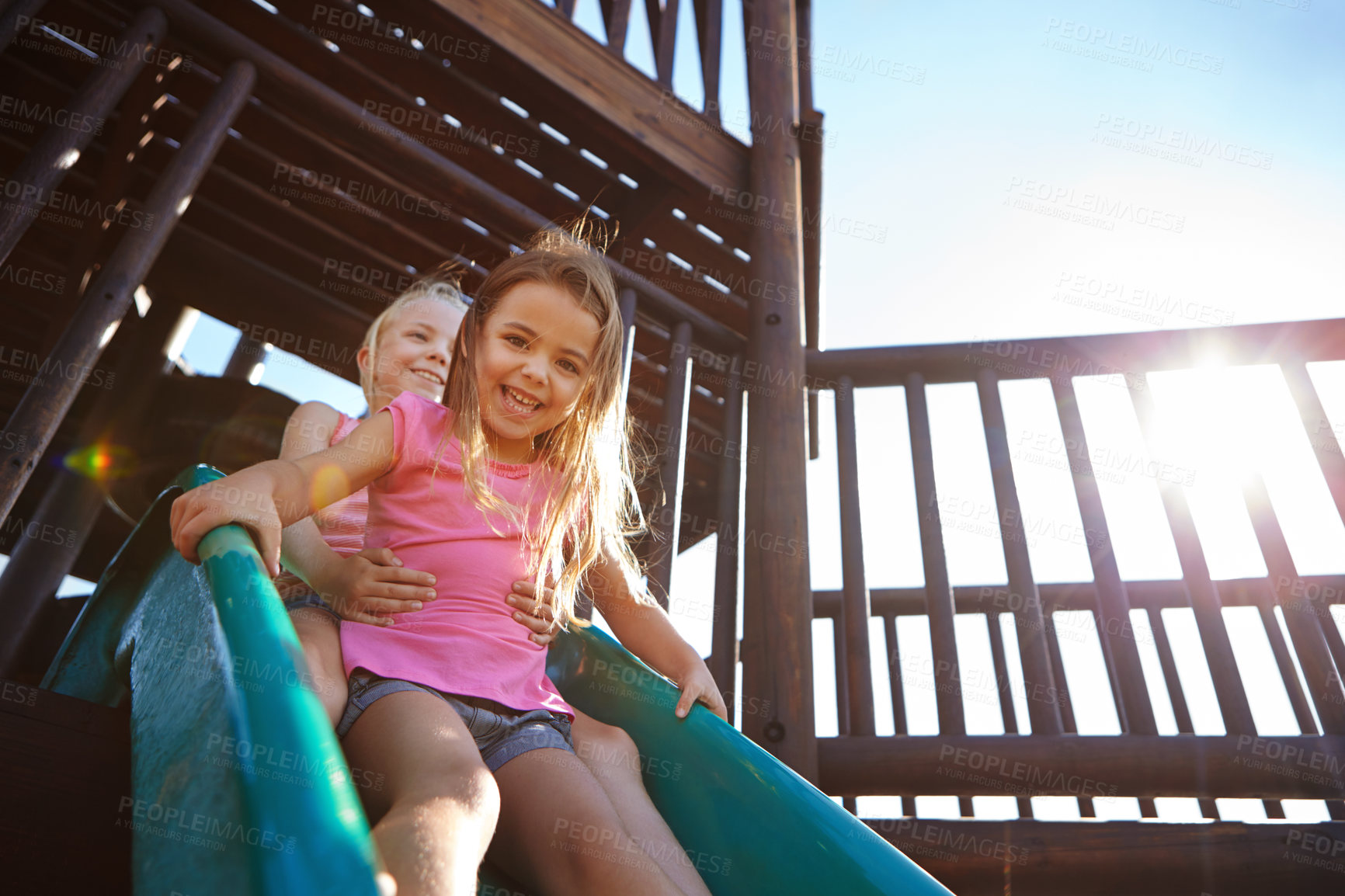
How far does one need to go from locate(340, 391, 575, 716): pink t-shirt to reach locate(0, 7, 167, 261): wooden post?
126cm

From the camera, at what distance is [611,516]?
160cm

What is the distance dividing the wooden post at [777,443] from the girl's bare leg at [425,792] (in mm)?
1536

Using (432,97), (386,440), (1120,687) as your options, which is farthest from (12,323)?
(1120,687)

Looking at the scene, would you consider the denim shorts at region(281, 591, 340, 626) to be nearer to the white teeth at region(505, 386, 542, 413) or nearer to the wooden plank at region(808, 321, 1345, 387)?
the white teeth at region(505, 386, 542, 413)

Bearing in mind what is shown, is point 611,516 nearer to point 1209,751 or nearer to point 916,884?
point 916,884

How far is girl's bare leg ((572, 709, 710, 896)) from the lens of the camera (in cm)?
106

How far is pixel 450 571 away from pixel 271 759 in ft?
2.23

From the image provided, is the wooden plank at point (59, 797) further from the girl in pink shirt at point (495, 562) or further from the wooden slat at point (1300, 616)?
the wooden slat at point (1300, 616)

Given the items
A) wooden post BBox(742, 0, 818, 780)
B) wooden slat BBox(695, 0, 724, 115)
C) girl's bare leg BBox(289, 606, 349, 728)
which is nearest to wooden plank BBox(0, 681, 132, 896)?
girl's bare leg BBox(289, 606, 349, 728)

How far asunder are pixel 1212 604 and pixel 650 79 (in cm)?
282

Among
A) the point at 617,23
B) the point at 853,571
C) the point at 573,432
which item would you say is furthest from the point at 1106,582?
the point at 617,23

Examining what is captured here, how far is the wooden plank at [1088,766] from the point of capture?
2.11 meters

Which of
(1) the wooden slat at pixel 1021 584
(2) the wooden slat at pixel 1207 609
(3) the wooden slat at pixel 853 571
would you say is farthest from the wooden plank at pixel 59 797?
(2) the wooden slat at pixel 1207 609

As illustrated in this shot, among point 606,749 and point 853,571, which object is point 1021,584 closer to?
point 853,571
